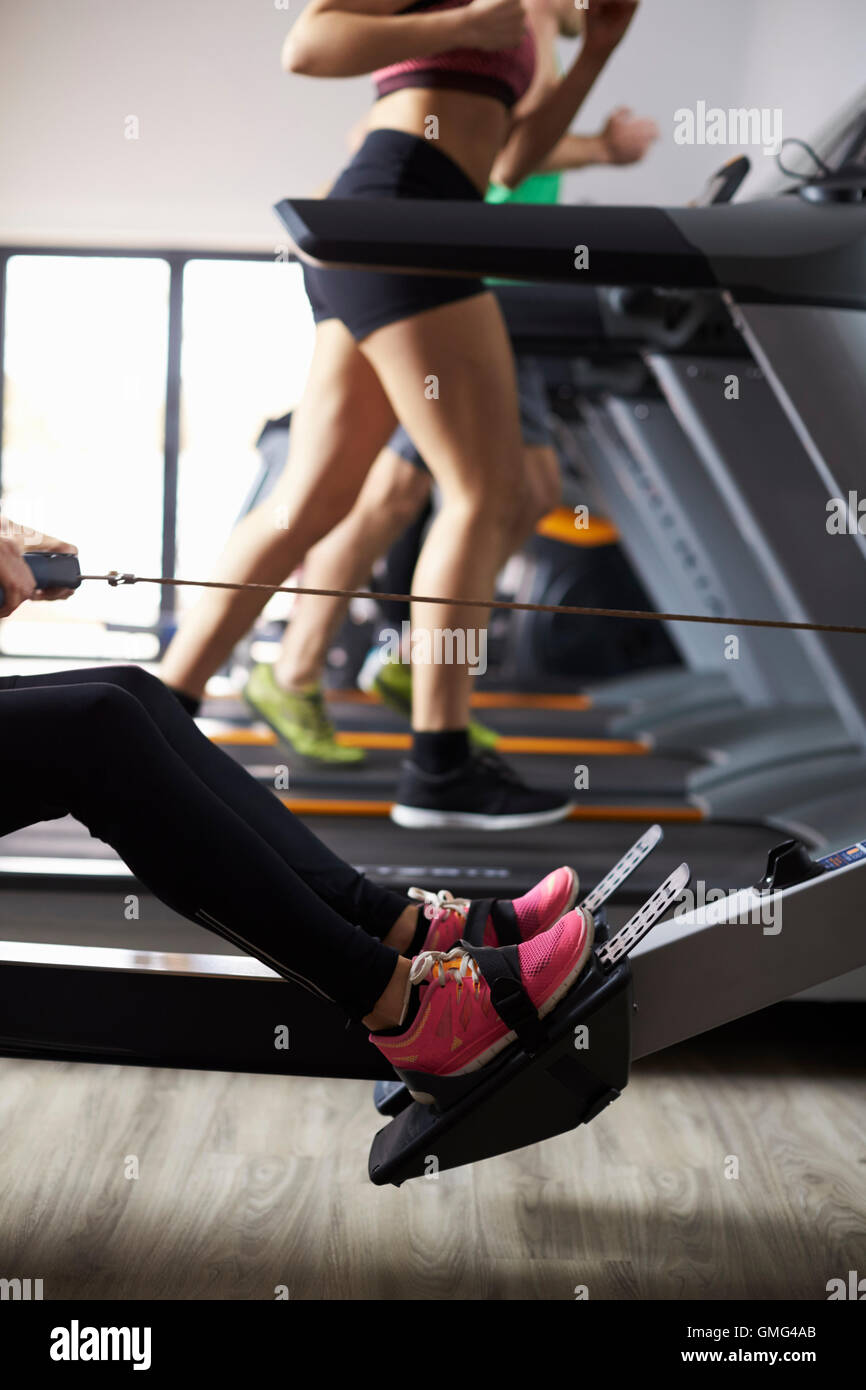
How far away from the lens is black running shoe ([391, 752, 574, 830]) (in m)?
2.04

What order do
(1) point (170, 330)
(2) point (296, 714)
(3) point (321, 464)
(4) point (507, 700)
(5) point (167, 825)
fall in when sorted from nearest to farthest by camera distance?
(5) point (167, 825), (3) point (321, 464), (2) point (296, 714), (4) point (507, 700), (1) point (170, 330)

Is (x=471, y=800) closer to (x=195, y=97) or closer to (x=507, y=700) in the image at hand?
(x=507, y=700)

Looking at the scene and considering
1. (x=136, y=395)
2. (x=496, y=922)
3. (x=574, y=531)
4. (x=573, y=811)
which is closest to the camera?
(x=496, y=922)

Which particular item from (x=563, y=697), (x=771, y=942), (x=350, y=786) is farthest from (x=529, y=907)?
(x=563, y=697)

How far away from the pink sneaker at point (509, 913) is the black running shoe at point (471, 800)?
806 millimetres

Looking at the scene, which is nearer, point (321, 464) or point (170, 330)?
point (321, 464)

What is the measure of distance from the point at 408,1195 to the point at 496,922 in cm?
30

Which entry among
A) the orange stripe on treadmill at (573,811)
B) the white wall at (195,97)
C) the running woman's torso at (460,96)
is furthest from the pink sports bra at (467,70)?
the white wall at (195,97)

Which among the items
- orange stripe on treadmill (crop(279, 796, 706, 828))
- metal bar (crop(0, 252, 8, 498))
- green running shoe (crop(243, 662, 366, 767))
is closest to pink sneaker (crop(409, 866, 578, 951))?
orange stripe on treadmill (crop(279, 796, 706, 828))

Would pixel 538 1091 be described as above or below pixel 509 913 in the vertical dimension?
below

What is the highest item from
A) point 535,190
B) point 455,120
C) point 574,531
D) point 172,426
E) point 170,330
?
point 170,330

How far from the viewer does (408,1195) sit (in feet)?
4.11

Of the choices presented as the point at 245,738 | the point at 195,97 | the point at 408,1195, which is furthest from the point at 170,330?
the point at 408,1195

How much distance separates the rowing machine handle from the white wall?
540 centimetres
